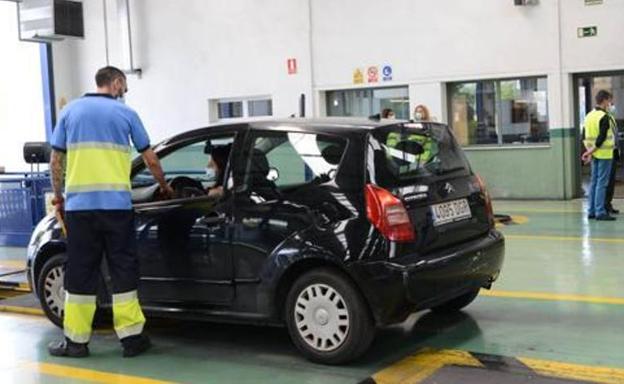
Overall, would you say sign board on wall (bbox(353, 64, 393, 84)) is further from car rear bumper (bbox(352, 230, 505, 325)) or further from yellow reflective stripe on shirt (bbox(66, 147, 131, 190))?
yellow reflective stripe on shirt (bbox(66, 147, 131, 190))

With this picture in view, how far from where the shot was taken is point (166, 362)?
5.25m

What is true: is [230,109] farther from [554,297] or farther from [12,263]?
[554,297]

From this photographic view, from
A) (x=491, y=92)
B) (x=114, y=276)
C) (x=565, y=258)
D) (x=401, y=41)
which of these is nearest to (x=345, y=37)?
(x=401, y=41)

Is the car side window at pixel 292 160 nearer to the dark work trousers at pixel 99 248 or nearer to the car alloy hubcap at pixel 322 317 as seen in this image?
the car alloy hubcap at pixel 322 317

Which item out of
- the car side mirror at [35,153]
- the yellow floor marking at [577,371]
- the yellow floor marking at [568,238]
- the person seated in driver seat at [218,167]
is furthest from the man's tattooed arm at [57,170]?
the yellow floor marking at [568,238]

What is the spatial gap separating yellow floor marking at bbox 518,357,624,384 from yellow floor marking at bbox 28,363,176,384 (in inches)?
88.4

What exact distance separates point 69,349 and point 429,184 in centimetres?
268

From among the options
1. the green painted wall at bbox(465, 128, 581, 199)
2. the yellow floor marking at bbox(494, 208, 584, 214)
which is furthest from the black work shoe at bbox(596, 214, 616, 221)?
the green painted wall at bbox(465, 128, 581, 199)

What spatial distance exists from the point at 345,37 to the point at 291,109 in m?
1.87

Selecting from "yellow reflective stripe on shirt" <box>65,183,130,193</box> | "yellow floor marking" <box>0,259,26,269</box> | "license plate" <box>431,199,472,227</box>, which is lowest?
"yellow floor marking" <box>0,259,26,269</box>

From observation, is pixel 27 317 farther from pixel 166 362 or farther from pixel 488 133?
pixel 488 133

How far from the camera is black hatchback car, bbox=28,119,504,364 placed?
4.75m

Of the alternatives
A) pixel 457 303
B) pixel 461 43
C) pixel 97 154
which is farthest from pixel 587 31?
pixel 97 154

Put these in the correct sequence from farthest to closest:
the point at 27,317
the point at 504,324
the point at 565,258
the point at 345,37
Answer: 1. the point at 345,37
2. the point at 565,258
3. the point at 27,317
4. the point at 504,324
